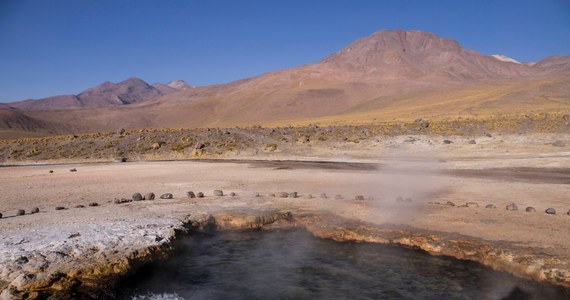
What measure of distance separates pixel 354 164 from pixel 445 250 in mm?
13289

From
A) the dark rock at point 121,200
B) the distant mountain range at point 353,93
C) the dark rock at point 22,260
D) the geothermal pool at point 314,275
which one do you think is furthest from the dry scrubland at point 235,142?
the distant mountain range at point 353,93

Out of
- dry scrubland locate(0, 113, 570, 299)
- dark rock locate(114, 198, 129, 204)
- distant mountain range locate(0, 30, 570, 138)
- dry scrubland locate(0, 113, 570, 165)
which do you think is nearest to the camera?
dry scrubland locate(0, 113, 570, 299)

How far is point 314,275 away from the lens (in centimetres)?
754

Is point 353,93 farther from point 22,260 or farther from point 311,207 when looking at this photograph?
point 22,260

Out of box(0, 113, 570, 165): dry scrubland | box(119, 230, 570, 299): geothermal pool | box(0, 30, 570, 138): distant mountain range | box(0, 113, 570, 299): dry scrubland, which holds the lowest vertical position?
box(119, 230, 570, 299): geothermal pool

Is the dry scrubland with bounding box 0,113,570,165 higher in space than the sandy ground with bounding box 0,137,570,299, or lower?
higher

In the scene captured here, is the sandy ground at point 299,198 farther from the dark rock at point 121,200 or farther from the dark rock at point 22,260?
the dark rock at point 121,200

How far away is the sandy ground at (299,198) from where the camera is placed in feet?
27.3

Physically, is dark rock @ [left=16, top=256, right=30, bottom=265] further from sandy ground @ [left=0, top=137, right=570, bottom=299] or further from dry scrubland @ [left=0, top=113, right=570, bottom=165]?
dry scrubland @ [left=0, top=113, right=570, bottom=165]

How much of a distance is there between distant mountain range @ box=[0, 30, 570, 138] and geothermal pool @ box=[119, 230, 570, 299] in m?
53.4

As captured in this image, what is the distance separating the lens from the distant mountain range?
7389 centimetres

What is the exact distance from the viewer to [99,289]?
6.63 metres

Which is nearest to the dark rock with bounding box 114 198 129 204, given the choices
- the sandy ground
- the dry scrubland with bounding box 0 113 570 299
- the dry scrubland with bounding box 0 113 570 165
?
the dry scrubland with bounding box 0 113 570 299

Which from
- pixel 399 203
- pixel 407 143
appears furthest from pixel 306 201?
pixel 407 143
